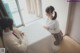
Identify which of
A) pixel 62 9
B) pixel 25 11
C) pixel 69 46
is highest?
pixel 62 9

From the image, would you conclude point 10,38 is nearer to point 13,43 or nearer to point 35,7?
point 13,43

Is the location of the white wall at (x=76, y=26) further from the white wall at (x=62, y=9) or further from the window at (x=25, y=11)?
the window at (x=25, y=11)

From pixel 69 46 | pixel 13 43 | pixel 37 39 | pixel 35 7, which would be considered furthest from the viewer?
pixel 35 7

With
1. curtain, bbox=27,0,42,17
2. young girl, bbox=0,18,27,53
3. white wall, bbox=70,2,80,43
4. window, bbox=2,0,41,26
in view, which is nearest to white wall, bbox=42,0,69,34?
white wall, bbox=70,2,80,43

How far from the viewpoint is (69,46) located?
1903mm

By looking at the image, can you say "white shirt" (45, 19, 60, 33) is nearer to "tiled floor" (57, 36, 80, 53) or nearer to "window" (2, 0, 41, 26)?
"tiled floor" (57, 36, 80, 53)

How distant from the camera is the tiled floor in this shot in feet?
6.01

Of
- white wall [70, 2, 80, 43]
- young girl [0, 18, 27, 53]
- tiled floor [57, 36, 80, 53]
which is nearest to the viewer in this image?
young girl [0, 18, 27, 53]

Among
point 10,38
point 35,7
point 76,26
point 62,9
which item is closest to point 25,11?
point 35,7

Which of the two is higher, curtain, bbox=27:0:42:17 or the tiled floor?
curtain, bbox=27:0:42:17

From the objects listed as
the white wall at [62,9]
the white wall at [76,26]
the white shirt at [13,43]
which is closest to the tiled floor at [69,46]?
the white wall at [76,26]

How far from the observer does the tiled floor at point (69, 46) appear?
1.83m

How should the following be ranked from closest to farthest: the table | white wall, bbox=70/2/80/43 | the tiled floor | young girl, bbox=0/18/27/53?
1. young girl, bbox=0/18/27/53
2. the table
3. white wall, bbox=70/2/80/43
4. the tiled floor

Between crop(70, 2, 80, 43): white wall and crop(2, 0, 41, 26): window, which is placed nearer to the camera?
crop(70, 2, 80, 43): white wall
